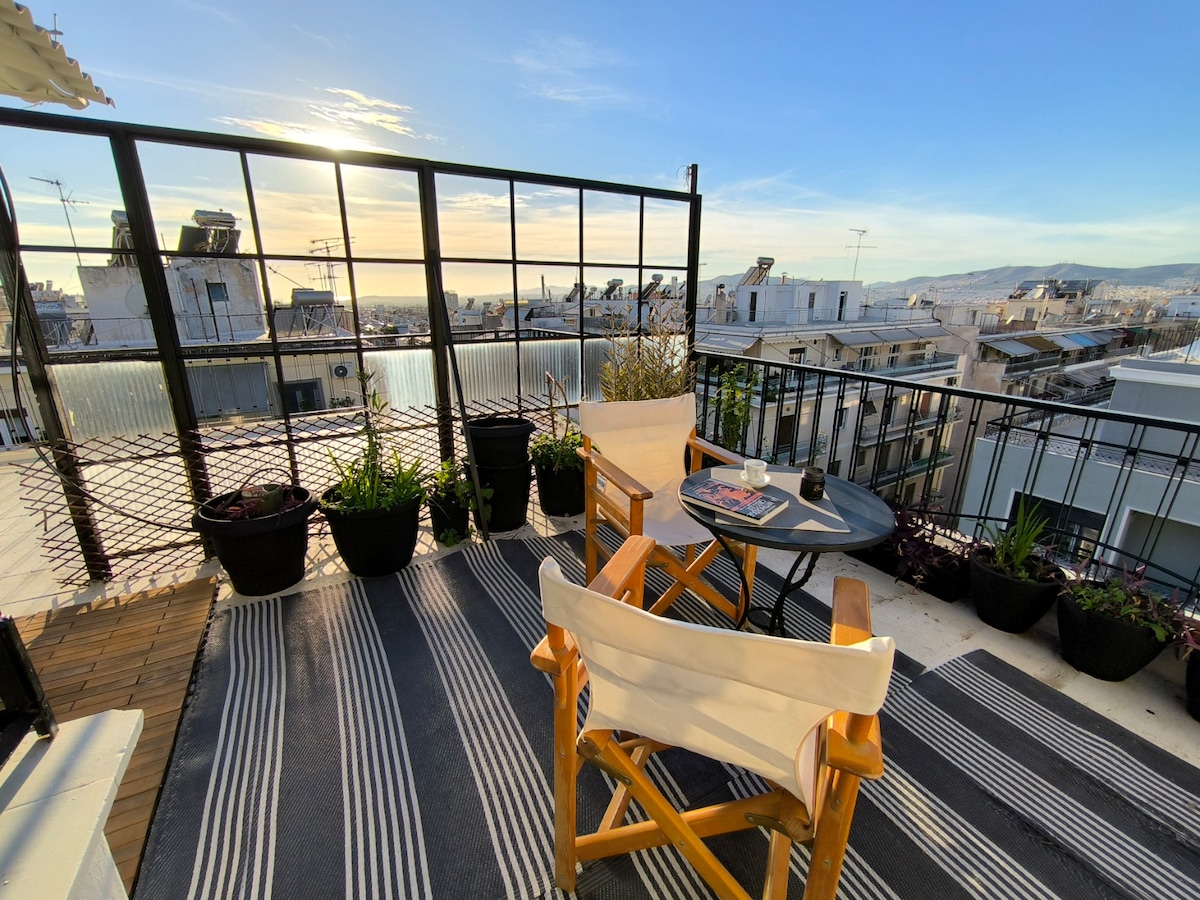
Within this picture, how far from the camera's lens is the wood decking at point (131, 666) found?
1557mm

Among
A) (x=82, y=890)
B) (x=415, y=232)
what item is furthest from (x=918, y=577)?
(x=415, y=232)

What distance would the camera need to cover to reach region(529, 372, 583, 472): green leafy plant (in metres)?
3.33

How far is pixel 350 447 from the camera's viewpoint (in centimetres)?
307

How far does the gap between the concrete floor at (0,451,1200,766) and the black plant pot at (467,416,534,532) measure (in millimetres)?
211

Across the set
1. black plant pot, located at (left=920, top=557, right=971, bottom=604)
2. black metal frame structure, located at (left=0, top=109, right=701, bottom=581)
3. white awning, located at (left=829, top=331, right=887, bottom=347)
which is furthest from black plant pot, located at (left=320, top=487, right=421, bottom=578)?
white awning, located at (left=829, top=331, right=887, bottom=347)

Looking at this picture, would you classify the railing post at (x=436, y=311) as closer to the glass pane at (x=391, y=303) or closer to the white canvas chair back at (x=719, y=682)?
the glass pane at (x=391, y=303)

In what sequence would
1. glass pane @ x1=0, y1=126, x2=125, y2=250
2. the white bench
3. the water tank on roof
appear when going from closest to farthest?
the white bench → glass pane @ x1=0, y1=126, x2=125, y2=250 → the water tank on roof

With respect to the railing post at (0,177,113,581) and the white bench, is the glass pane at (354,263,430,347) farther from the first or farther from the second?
the white bench

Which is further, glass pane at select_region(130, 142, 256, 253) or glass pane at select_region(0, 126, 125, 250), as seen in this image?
glass pane at select_region(130, 142, 256, 253)

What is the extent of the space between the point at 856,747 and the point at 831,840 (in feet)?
0.74

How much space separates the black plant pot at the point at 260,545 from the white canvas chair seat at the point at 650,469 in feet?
5.00

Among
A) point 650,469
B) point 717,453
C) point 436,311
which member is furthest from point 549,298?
point 717,453

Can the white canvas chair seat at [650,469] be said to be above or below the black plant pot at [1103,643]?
above

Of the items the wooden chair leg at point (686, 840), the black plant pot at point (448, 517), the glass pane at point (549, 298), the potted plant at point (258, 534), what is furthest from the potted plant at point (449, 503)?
the wooden chair leg at point (686, 840)
